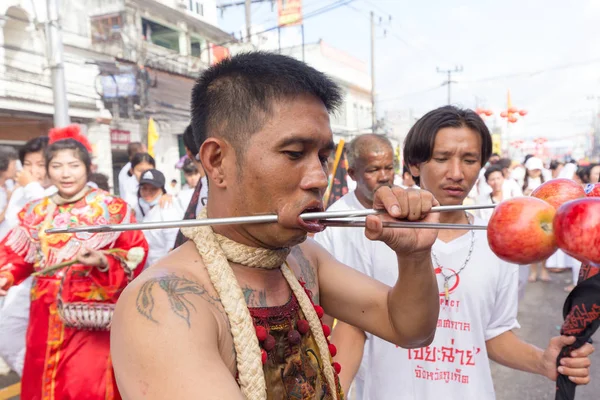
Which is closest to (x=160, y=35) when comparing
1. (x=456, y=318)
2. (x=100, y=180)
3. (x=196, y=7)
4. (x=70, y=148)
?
(x=196, y=7)

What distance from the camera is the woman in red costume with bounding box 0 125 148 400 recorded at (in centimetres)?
326

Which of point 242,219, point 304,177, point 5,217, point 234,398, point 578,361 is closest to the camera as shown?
point 234,398

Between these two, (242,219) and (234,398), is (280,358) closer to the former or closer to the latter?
(234,398)

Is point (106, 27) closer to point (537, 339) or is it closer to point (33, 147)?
point (33, 147)

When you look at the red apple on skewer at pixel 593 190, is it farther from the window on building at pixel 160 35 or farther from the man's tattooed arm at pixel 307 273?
the window on building at pixel 160 35

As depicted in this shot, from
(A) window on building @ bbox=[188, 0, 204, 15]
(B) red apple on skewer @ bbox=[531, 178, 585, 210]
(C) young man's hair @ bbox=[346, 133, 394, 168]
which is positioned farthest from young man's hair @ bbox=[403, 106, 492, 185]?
(A) window on building @ bbox=[188, 0, 204, 15]

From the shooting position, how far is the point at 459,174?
2438 millimetres

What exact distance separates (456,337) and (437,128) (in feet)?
3.45

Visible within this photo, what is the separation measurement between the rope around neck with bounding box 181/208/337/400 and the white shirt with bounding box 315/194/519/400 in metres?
0.76

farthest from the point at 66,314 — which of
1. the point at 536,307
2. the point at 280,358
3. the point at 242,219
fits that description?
the point at 536,307

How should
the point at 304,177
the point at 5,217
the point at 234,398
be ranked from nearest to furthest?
the point at 234,398, the point at 304,177, the point at 5,217

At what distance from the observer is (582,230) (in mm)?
1005

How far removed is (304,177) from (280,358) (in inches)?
21.4

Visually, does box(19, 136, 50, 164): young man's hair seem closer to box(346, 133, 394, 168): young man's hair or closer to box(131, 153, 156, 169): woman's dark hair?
box(131, 153, 156, 169): woman's dark hair
